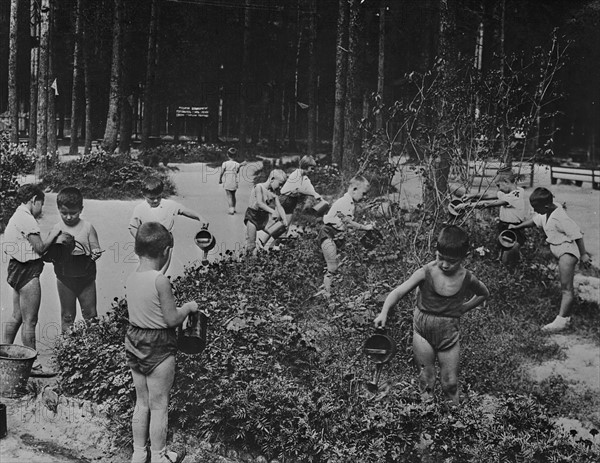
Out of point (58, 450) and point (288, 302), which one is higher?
point (288, 302)

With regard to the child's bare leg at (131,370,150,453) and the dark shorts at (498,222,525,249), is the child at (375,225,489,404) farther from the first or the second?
the dark shorts at (498,222,525,249)

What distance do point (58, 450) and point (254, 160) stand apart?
7913 millimetres

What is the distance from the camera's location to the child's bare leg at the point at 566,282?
785 cm

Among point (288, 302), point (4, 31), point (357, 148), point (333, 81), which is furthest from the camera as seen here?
point (333, 81)

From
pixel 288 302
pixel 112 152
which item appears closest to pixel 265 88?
pixel 112 152

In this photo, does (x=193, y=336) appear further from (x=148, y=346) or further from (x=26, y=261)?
(x=26, y=261)

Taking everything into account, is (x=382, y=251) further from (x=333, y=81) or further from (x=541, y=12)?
(x=333, y=81)

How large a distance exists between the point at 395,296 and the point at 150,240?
5.82 feet

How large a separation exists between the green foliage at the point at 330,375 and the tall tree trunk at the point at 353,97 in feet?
16.8

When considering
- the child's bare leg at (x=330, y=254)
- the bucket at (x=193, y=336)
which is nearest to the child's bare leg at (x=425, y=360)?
the bucket at (x=193, y=336)

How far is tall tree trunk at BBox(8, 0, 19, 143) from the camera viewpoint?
817 cm

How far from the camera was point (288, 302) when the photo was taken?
7.31m

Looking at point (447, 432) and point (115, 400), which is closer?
point (447, 432)

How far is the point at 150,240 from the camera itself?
164 inches
